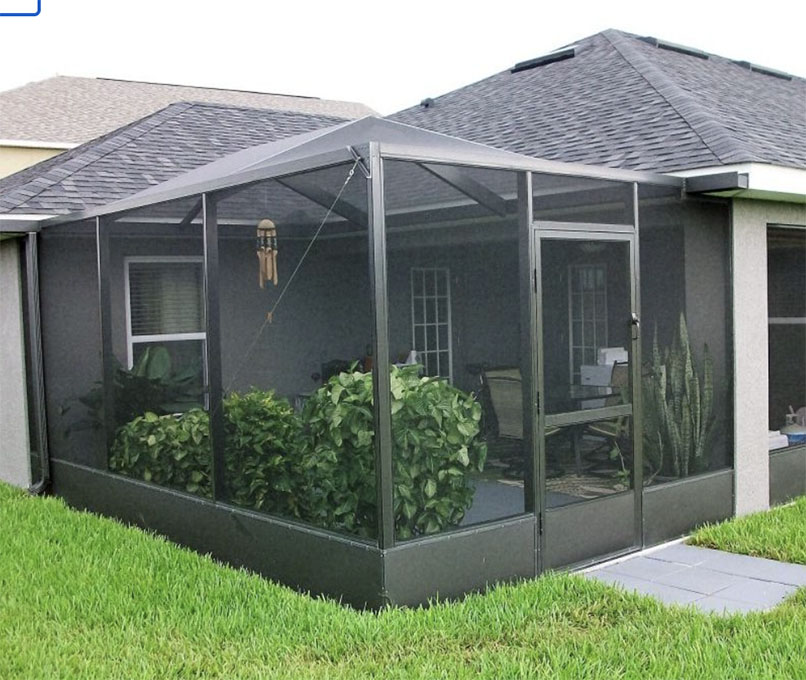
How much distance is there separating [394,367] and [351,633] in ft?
4.41

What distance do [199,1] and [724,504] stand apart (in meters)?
11.5

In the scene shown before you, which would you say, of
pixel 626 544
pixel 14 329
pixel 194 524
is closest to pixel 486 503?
pixel 626 544

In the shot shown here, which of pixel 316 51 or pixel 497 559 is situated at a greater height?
pixel 316 51

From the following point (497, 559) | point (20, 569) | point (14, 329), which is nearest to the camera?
point (497, 559)

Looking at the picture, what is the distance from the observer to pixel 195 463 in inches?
244

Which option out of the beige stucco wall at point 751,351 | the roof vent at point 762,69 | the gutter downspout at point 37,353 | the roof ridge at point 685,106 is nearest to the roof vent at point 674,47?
the roof ridge at point 685,106

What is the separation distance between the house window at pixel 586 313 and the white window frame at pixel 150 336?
7.38 feet

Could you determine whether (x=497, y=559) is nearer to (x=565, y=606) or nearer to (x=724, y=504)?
(x=565, y=606)

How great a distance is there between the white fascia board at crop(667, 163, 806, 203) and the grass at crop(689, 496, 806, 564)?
7.18 feet

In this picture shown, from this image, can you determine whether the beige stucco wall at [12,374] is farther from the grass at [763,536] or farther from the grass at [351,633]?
the grass at [763,536]

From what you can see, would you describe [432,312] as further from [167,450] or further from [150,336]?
[167,450]

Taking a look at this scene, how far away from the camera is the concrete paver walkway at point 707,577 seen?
15.9ft

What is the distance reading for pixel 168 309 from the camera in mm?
6734

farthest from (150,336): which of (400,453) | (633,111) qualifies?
(633,111)
